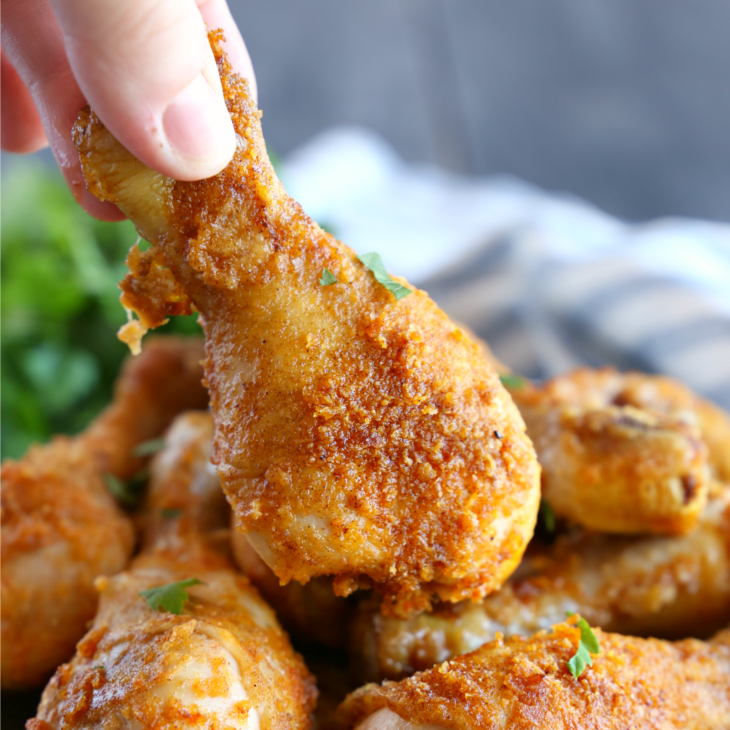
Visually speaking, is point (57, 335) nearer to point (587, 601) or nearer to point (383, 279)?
point (383, 279)

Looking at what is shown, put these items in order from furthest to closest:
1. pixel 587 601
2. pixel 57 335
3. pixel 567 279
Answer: pixel 57 335 < pixel 567 279 < pixel 587 601

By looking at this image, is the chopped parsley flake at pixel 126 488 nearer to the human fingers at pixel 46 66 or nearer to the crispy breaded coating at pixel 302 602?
the crispy breaded coating at pixel 302 602

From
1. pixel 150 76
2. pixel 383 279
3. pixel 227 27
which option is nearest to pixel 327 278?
pixel 383 279

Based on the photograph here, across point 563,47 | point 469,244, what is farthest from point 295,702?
point 563,47

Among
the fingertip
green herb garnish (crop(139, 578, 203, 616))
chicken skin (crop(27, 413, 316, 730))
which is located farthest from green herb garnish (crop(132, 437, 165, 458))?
the fingertip

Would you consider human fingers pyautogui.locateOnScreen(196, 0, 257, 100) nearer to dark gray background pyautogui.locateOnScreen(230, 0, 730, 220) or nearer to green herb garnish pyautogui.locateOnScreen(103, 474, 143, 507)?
green herb garnish pyautogui.locateOnScreen(103, 474, 143, 507)
